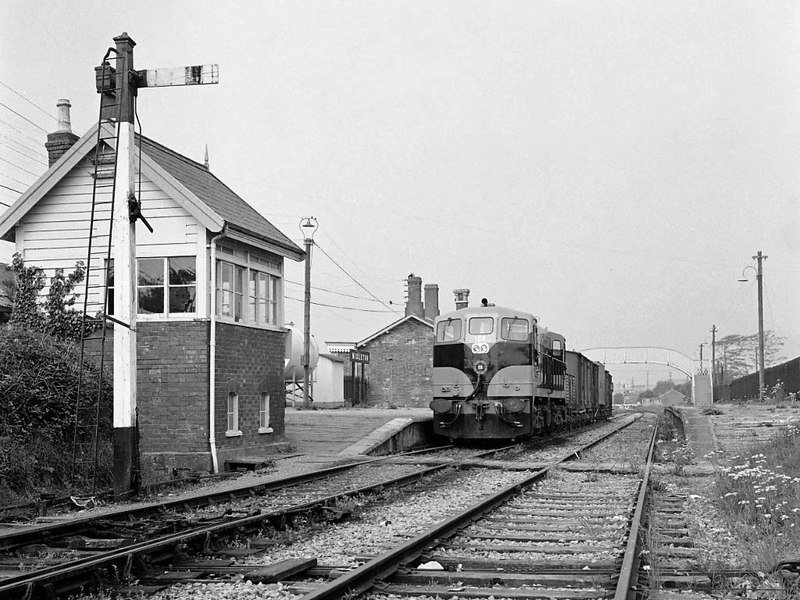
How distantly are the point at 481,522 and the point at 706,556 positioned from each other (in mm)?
2373

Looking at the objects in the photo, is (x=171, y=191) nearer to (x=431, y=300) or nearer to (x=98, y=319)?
(x=98, y=319)

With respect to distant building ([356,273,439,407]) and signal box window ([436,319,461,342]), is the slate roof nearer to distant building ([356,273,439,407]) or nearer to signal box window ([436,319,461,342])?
signal box window ([436,319,461,342])

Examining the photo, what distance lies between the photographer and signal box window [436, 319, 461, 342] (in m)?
20.9

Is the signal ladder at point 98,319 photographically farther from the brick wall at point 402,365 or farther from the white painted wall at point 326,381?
the brick wall at point 402,365

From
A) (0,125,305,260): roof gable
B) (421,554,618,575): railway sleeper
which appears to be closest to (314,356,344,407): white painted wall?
(0,125,305,260): roof gable

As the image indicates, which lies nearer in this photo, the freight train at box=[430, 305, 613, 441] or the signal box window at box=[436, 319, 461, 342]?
the freight train at box=[430, 305, 613, 441]

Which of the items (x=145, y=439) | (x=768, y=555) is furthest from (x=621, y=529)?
(x=145, y=439)

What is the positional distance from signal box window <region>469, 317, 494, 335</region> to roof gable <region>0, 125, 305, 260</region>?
531 cm

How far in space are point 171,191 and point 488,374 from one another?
862cm

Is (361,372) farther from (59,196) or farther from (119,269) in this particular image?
(119,269)

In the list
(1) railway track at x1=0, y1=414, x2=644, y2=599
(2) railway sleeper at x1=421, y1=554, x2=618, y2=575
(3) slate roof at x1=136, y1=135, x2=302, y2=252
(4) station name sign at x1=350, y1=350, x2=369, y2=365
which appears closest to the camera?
(1) railway track at x1=0, y1=414, x2=644, y2=599

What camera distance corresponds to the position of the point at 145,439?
14.9 meters

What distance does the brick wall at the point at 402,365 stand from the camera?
4544 centimetres

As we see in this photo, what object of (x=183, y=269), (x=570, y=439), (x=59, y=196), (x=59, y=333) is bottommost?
(x=570, y=439)
